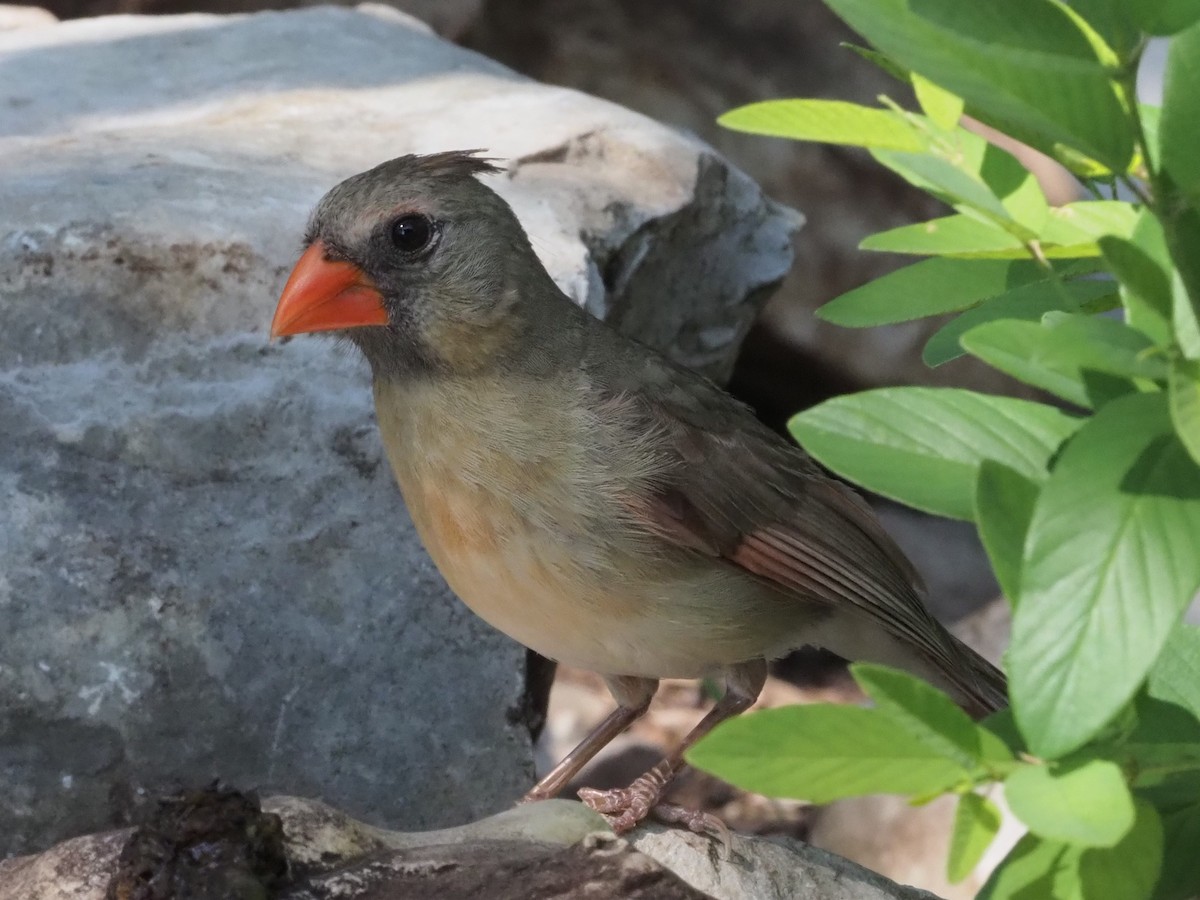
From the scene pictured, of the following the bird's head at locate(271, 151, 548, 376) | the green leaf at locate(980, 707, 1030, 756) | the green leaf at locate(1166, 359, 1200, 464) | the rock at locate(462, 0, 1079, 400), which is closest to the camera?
the green leaf at locate(1166, 359, 1200, 464)

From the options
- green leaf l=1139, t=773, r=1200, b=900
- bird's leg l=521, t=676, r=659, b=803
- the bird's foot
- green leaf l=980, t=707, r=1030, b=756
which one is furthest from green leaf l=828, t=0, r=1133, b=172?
bird's leg l=521, t=676, r=659, b=803

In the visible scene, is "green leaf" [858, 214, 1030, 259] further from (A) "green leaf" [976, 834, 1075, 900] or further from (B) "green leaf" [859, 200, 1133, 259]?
(A) "green leaf" [976, 834, 1075, 900]

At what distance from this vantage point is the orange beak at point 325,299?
2.36 metres

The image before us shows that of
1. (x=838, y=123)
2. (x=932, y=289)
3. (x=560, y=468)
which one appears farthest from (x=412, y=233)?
(x=838, y=123)

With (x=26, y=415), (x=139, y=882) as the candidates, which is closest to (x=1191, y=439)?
(x=139, y=882)

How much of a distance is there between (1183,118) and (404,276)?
1535mm

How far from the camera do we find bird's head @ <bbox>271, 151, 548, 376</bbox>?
239 cm

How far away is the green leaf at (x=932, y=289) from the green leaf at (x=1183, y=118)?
1.22ft

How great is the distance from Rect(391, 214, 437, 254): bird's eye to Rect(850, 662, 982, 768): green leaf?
1.50 meters

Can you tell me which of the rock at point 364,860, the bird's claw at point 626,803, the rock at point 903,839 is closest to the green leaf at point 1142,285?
the rock at point 364,860

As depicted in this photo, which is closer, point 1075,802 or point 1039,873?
point 1075,802

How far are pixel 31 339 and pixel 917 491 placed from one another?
2142 mm

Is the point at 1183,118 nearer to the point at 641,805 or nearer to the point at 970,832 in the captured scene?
the point at 970,832

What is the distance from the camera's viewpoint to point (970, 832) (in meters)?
1.13
